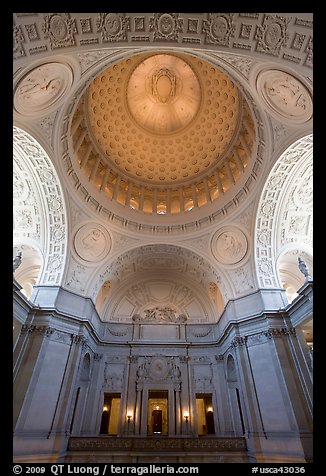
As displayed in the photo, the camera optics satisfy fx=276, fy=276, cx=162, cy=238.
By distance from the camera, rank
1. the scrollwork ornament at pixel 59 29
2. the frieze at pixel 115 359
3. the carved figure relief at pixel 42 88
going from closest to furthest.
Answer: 1. the scrollwork ornament at pixel 59 29
2. the carved figure relief at pixel 42 88
3. the frieze at pixel 115 359

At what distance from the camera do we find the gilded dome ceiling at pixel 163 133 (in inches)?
769

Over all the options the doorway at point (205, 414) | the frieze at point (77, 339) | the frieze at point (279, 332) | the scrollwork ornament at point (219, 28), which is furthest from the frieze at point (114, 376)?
Answer: the scrollwork ornament at point (219, 28)

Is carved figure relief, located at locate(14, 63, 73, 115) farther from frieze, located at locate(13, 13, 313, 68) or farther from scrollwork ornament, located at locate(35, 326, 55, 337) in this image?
scrollwork ornament, located at locate(35, 326, 55, 337)

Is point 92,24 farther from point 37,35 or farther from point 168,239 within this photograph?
point 168,239

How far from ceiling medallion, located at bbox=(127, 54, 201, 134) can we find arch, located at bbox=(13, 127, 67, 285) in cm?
944

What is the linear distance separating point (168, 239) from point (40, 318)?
10312 mm

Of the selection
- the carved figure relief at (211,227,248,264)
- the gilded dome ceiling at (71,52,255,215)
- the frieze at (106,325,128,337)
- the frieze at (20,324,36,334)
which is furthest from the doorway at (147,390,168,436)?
the gilded dome ceiling at (71,52,255,215)

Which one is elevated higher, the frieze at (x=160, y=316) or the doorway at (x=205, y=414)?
the frieze at (x=160, y=316)

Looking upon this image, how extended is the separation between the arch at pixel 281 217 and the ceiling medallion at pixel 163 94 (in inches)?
372

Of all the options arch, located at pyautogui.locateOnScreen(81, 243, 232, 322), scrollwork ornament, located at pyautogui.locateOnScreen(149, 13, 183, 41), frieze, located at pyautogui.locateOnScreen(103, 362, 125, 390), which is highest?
arch, located at pyautogui.locateOnScreen(81, 243, 232, 322)

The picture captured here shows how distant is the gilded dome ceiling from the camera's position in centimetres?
1953

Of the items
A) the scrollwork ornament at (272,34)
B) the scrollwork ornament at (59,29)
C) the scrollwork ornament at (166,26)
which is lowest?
the scrollwork ornament at (272,34)

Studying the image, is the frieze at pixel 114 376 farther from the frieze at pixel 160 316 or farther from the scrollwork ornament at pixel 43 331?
the scrollwork ornament at pixel 43 331

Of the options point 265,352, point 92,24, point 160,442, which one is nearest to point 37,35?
point 92,24
